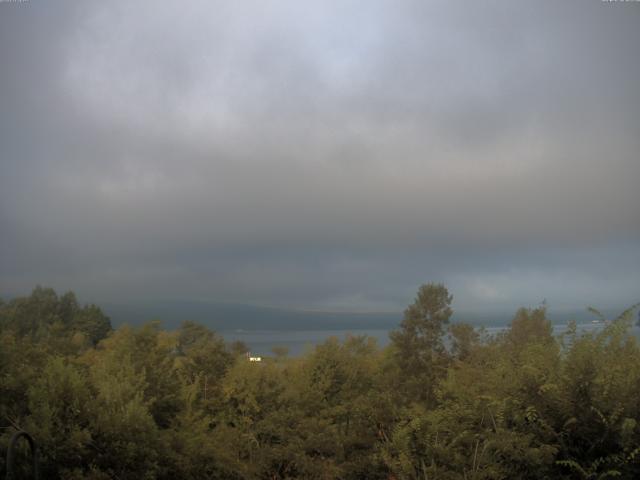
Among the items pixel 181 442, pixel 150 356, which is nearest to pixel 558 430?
pixel 181 442

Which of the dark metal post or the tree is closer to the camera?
the dark metal post

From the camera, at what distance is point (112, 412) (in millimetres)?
5453

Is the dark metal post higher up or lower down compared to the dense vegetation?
higher up

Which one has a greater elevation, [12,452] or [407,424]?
[12,452]

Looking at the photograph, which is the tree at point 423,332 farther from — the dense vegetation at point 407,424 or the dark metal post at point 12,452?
the dark metal post at point 12,452

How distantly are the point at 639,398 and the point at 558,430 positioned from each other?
27.9 inches

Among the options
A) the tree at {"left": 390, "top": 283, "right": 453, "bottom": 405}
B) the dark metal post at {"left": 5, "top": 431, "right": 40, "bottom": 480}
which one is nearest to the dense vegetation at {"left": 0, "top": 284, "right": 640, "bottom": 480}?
the dark metal post at {"left": 5, "top": 431, "right": 40, "bottom": 480}

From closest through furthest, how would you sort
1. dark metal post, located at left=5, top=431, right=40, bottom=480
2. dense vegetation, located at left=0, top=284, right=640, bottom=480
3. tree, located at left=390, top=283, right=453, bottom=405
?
dark metal post, located at left=5, top=431, right=40, bottom=480
dense vegetation, located at left=0, top=284, right=640, bottom=480
tree, located at left=390, top=283, right=453, bottom=405

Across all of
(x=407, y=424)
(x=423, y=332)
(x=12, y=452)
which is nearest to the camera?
(x=12, y=452)

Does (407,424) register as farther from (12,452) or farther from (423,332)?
(423,332)

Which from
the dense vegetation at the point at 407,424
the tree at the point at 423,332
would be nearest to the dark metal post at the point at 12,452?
the dense vegetation at the point at 407,424

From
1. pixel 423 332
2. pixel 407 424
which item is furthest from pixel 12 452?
pixel 423 332

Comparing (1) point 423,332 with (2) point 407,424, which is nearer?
(2) point 407,424

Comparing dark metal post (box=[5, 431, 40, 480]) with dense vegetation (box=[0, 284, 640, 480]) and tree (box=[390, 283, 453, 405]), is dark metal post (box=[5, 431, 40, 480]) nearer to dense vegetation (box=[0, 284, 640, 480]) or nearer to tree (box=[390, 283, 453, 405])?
dense vegetation (box=[0, 284, 640, 480])
